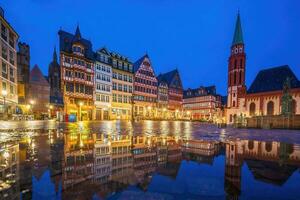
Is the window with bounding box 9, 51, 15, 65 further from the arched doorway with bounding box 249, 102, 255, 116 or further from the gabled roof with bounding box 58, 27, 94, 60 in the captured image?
the arched doorway with bounding box 249, 102, 255, 116

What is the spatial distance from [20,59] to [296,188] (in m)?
51.9

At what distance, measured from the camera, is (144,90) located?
5256 cm

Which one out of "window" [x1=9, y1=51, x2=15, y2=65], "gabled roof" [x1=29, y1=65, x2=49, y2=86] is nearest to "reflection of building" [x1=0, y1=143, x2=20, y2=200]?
"window" [x1=9, y1=51, x2=15, y2=65]

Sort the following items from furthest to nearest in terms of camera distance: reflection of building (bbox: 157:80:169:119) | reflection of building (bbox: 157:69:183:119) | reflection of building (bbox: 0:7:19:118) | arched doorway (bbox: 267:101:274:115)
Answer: reflection of building (bbox: 157:69:183:119)
reflection of building (bbox: 157:80:169:119)
arched doorway (bbox: 267:101:274:115)
reflection of building (bbox: 0:7:19:118)

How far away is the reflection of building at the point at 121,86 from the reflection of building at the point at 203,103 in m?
38.3

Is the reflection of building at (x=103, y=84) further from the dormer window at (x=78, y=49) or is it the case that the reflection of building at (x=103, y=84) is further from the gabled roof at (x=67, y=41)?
the dormer window at (x=78, y=49)

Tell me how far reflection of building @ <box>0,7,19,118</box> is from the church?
33562 millimetres

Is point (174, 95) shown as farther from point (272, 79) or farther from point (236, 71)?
point (272, 79)

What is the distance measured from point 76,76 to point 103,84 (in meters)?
7.27

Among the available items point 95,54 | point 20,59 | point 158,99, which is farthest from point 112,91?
point 20,59

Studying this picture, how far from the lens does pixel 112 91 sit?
44.3m

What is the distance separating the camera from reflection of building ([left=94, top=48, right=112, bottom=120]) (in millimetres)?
40562

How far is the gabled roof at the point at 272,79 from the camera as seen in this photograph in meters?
36.9

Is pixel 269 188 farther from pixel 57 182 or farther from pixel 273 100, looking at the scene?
pixel 273 100
